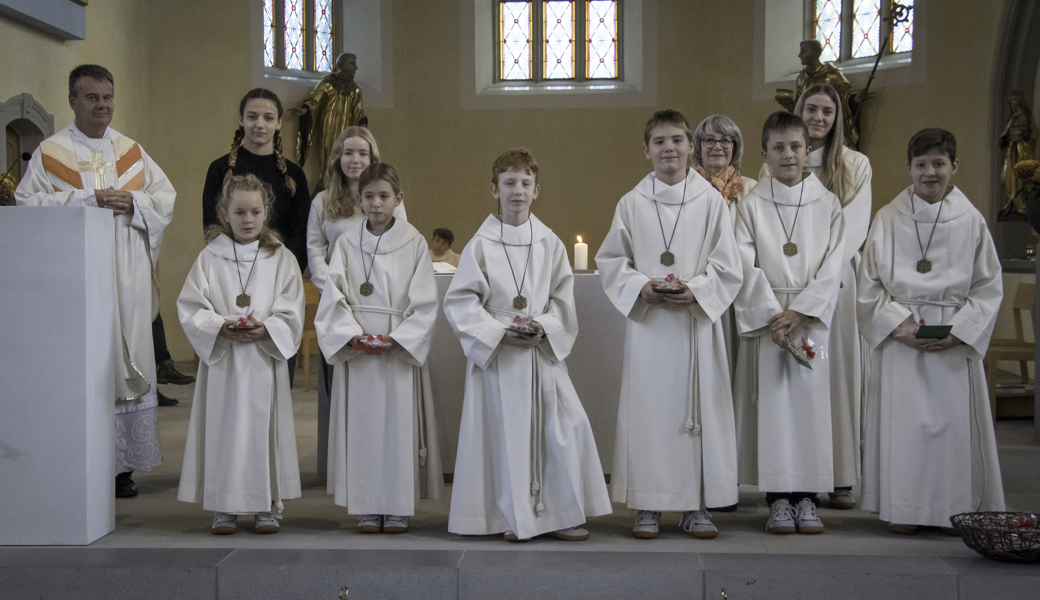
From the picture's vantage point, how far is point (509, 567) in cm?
360

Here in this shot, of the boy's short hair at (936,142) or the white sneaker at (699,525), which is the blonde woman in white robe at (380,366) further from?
the boy's short hair at (936,142)

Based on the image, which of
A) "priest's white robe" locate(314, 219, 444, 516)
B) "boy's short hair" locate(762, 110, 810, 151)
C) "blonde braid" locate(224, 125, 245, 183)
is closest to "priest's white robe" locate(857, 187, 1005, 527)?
"boy's short hair" locate(762, 110, 810, 151)

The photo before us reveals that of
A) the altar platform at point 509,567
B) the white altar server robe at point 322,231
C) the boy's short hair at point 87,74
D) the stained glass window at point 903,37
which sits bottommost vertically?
the altar platform at point 509,567

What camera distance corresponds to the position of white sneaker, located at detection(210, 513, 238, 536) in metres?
4.07

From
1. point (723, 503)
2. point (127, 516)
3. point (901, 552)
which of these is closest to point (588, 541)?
point (723, 503)

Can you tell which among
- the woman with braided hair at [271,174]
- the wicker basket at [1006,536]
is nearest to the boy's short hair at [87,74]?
the woman with braided hair at [271,174]

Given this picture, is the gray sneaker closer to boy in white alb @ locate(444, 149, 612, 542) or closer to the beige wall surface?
boy in white alb @ locate(444, 149, 612, 542)

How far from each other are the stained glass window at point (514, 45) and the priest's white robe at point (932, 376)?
30.1 feet

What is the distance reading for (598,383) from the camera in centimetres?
511

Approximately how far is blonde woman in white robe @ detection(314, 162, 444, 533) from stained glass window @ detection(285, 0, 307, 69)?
8333mm

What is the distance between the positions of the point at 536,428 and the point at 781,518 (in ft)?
3.59

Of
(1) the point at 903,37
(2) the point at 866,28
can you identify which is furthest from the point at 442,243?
(1) the point at 903,37

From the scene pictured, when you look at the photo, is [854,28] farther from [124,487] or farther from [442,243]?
[124,487]

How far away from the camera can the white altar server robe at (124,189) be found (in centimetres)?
482
